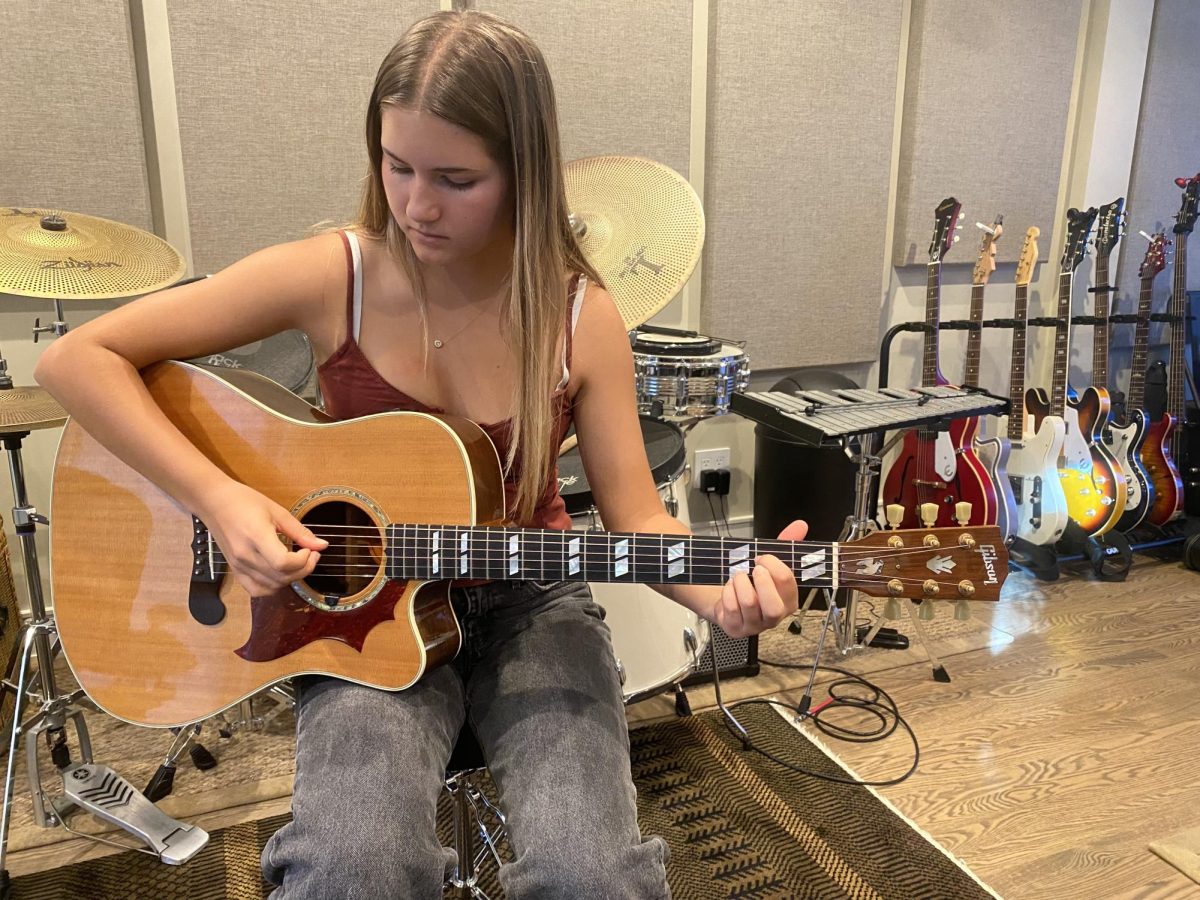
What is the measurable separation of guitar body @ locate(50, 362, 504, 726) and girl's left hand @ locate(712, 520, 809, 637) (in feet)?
1.01

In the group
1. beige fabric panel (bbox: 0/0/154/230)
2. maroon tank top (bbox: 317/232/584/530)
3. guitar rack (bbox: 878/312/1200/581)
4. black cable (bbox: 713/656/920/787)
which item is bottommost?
black cable (bbox: 713/656/920/787)

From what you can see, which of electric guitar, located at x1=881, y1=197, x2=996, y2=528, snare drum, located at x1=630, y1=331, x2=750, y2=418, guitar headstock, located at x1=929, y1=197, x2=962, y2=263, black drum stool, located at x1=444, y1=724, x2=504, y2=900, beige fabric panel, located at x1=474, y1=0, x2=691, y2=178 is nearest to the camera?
black drum stool, located at x1=444, y1=724, x2=504, y2=900

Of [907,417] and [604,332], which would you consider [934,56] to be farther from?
[604,332]

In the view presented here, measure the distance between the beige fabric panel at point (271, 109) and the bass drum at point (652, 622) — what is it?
1.05 m

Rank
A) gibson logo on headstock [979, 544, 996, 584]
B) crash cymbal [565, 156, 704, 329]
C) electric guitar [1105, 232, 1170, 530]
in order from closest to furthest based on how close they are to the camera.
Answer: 1. gibson logo on headstock [979, 544, 996, 584]
2. crash cymbal [565, 156, 704, 329]
3. electric guitar [1105, 232, 1170, 530]

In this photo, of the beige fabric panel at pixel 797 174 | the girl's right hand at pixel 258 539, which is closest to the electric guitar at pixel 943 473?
the beige fabric panel at pixel 797 174

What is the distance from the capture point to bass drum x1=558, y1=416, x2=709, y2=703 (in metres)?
1.53

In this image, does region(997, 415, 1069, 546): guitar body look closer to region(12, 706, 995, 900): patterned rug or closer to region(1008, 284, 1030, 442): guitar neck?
region(1008, 284, 1030, 442): guitar neck

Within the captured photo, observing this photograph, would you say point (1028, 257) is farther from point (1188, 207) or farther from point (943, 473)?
point (943, 473)

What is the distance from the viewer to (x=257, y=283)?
3.39 feet

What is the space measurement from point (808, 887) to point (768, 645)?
89 cm

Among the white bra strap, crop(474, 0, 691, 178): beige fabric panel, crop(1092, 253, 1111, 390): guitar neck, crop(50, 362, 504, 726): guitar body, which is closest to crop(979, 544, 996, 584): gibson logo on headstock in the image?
crop(50, 362, 504, 726): guitar body

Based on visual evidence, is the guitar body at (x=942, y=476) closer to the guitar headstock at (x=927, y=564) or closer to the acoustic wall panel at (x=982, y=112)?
the acoustic wall panel at (x=982, y=112)

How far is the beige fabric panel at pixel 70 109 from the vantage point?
1.83 metres
